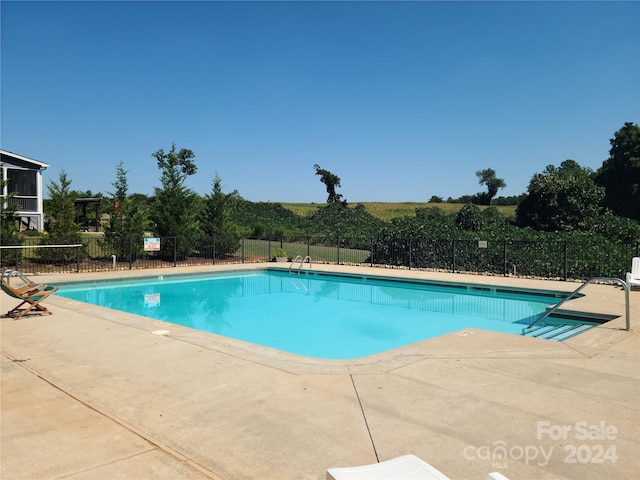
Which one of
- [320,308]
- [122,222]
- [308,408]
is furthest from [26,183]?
[308,408]

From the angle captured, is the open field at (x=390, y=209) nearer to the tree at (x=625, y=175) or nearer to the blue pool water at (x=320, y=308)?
the tree at (x=625, y=175)

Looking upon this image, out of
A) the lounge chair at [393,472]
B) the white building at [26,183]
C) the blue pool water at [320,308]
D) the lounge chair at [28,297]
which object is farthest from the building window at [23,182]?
the lounge chair at [393,472]

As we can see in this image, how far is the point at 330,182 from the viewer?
69.6m

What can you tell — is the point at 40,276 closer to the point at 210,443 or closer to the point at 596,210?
the point at 210,443

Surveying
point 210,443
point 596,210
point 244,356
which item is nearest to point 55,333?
point 244,356

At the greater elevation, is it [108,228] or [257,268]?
[108,228]

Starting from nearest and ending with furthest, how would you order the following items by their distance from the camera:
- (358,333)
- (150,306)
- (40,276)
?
1. (358,333)
2. (150,306)
3. (40,276)

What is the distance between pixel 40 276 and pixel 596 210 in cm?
2781

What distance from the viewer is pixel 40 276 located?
55.9ft

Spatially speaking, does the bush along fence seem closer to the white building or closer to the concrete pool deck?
the white building

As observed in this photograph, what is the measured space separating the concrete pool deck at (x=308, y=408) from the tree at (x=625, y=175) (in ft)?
128

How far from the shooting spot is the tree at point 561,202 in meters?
28.2

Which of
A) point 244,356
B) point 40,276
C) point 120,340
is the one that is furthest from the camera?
point 40,276

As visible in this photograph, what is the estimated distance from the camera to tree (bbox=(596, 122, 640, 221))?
3978 centimetres
